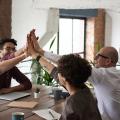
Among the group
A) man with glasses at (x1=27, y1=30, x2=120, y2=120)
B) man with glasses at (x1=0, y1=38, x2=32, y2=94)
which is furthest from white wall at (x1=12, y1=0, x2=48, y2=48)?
man with glasses at (x1=27, y1=30, x2=120, y2=120)

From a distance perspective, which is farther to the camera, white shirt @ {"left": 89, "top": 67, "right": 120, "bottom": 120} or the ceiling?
the ceiling

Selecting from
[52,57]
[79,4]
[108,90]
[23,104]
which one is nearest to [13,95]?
[23,104]

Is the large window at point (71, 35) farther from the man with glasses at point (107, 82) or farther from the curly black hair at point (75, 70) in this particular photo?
the curly black hair at point (75, 70)

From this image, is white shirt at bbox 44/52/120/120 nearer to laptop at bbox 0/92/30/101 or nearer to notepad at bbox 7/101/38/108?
notepad at bbox 7/101/38/108

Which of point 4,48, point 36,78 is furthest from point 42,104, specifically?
point 36,78

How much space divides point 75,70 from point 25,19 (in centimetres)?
327

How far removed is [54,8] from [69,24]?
205 cm

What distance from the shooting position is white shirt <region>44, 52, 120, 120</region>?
2330 millimetres

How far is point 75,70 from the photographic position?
6.00ft

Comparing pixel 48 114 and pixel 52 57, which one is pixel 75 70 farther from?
pixel 52 57

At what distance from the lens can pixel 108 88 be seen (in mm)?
2373

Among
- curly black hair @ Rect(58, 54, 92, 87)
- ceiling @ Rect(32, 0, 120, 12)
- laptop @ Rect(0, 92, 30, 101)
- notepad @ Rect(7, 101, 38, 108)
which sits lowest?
notepad @ Rect(7, 101, 38, 108)

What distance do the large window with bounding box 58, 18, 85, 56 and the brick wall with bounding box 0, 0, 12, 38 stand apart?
2.45 metres

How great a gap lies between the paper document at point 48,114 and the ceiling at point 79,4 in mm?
2821
